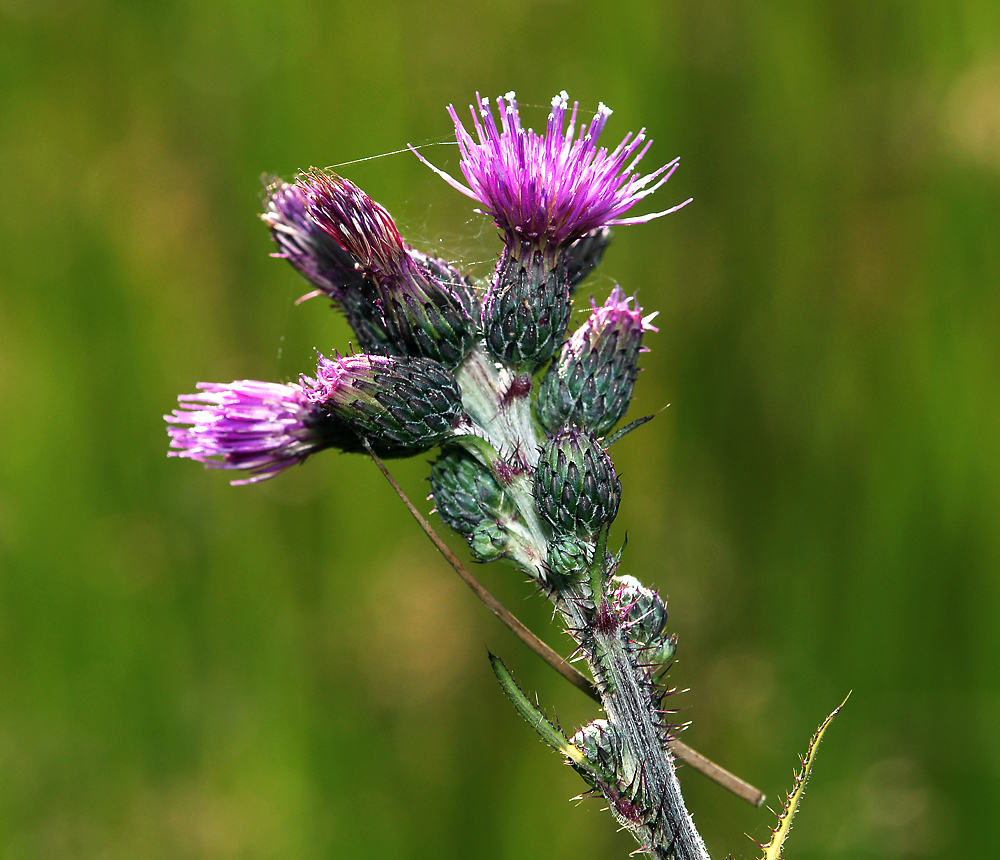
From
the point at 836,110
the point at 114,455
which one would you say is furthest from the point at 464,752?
the point at 836,110

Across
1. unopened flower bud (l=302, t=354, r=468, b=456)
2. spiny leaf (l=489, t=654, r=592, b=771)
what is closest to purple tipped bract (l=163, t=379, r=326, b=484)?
unopened flower bud (l=302, t=354, r=468, b=456)

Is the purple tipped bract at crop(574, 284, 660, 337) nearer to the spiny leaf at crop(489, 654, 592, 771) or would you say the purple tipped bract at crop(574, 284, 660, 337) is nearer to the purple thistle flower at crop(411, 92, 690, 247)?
the purple thistle flower at crop(411, 92, 690, 247)

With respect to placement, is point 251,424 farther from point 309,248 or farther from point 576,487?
point 576,487

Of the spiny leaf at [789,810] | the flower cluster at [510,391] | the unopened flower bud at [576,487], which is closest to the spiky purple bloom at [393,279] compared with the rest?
the flower cluster at [510,391]

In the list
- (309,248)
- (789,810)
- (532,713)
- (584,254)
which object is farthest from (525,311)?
(789,810)

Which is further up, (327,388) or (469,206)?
(469,206)

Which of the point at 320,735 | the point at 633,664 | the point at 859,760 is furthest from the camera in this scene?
the point at 320,735

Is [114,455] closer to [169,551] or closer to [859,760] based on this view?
[169,551]
